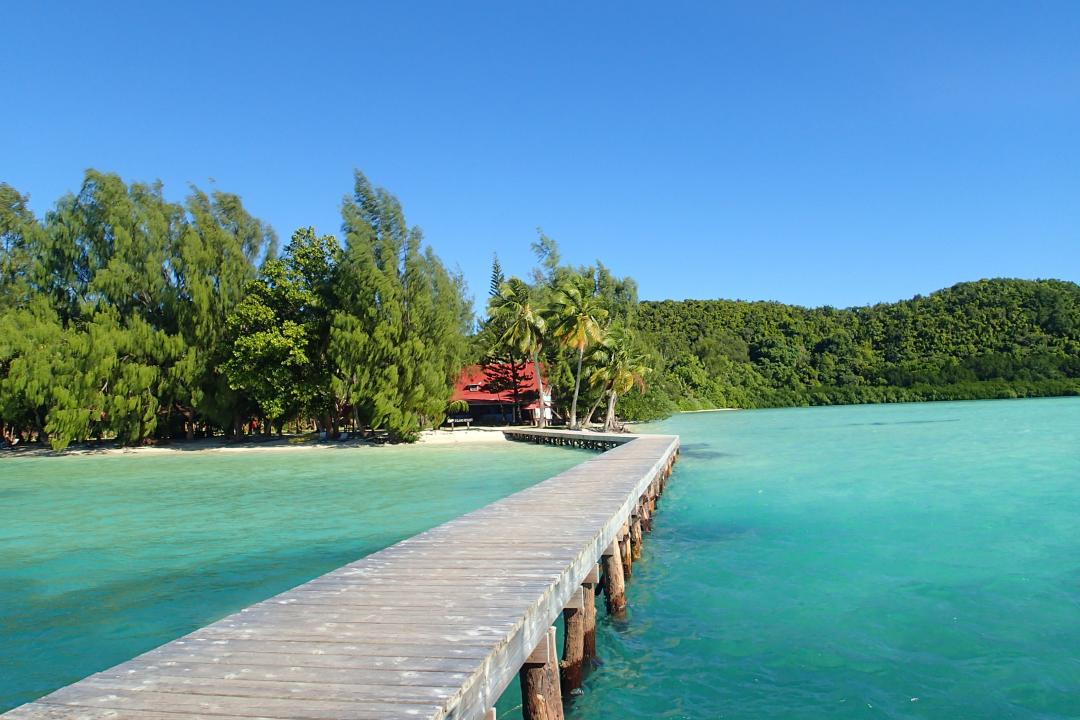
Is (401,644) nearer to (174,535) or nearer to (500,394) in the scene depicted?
(174,535)

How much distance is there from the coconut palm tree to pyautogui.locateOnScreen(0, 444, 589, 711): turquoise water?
14.9 m

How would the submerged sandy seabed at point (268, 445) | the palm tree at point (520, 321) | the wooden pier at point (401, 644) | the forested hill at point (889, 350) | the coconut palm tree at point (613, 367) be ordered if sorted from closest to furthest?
the wooden pier at point (401, 644), the submerged sandy seabed at point (268, 445), the palm tree at point (520, 321), the coconut palm tree at point (613, 367), the forested hill at point (889, 350)

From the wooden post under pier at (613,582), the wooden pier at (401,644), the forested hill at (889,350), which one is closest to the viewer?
the wooden pier at (401,644)

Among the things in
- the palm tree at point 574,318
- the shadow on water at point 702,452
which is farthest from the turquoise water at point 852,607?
the palm tree at point 574,318

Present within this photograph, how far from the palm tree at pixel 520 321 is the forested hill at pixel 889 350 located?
93.1 ft

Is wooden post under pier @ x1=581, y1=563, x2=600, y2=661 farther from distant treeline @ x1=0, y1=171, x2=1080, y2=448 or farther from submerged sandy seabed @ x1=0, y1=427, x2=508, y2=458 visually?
submerged sandy seabed @ x1=0, y1=427, x2=508, y2=458

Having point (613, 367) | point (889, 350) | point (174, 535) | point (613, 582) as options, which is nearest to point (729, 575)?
point (613, 582)

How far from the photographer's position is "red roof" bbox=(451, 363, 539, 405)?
A: 42.9 m

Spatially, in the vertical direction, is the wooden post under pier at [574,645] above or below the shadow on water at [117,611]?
above

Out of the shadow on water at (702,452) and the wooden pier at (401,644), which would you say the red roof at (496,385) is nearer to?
the shadow on water at (702,452)

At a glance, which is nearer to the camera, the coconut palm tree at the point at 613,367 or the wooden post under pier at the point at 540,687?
the wooden post under pier at the point at 540,687

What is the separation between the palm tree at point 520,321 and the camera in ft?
121

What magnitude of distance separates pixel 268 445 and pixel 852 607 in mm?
31414

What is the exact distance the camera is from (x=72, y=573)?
9758 millimetres
